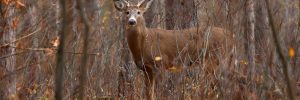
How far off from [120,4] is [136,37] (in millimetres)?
803

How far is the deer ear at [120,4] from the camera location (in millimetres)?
11711

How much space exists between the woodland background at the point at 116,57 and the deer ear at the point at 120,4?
48 centimetres

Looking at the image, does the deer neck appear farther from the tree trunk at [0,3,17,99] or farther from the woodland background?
the tree trunk at [0,3,17,99]

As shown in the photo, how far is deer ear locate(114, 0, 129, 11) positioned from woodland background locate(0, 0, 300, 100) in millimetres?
485

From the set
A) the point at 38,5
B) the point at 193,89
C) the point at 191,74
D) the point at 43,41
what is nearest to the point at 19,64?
the point at 43,41

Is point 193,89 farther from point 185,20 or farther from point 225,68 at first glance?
point 185,20

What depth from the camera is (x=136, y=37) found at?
11.4m

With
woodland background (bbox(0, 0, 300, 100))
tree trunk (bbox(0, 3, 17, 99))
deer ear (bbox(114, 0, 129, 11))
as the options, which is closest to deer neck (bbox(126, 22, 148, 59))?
woodland background (bbox(0, 0, 300, 100))

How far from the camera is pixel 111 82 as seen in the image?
9039 millimetres

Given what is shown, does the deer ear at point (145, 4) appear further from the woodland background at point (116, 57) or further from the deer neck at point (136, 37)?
the woodland background at point (116, 57)

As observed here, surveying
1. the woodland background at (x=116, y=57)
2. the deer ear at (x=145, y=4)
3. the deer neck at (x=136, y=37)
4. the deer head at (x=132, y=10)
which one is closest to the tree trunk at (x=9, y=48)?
the woodland background at (x=116, y=57)

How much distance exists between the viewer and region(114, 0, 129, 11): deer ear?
1171 cm

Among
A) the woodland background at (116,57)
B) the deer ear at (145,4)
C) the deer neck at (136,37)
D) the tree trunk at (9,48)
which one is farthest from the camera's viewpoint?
the deer ear at (145,4)

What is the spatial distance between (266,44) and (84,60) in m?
2.24
